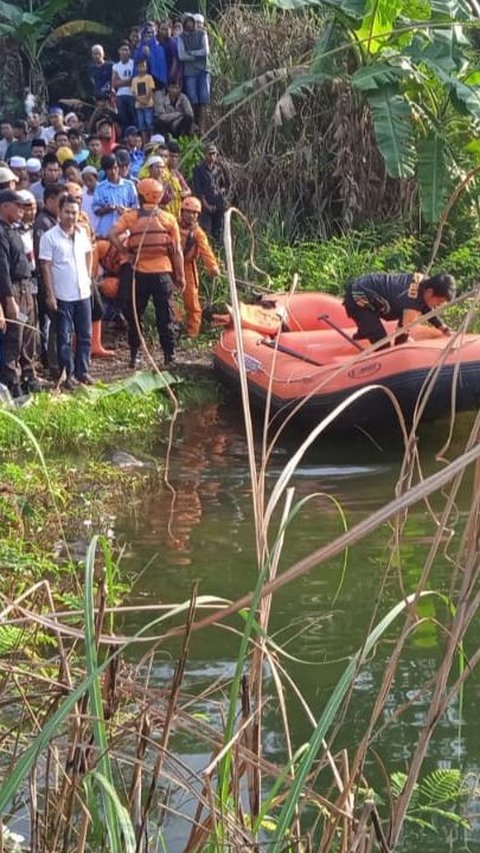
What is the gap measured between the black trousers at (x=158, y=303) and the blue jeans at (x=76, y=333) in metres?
0.47

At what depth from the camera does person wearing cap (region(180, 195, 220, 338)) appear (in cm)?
1182

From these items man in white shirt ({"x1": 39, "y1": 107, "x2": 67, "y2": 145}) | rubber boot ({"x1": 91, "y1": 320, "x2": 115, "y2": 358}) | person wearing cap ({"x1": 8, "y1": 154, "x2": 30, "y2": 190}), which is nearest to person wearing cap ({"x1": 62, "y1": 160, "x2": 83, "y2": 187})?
person wearing cap ({"x1": 8, "y1": 154, "x2": 30, "y2": 190})

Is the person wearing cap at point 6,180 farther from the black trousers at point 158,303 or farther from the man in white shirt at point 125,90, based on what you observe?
the man in white shirt at point 125,90

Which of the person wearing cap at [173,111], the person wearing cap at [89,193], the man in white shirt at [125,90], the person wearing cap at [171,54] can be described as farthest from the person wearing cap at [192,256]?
the man in white shirt at [125,90]

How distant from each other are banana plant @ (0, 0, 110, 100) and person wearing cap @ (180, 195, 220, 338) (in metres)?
8.04

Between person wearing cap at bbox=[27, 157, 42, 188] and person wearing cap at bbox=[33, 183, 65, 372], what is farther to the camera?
person wearing cap at bbox=[27, 157, 42, 188]

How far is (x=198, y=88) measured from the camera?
50.6ft

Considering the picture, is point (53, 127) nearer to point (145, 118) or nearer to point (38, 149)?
point (145, 118)

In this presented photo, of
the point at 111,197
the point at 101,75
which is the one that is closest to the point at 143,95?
the point at 101,75

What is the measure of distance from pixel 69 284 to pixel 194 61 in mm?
6199

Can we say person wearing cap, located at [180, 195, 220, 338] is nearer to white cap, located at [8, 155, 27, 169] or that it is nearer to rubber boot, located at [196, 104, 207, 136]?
white cap, located at [8, 155, 27, 169]

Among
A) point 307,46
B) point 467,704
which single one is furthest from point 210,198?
point 467,704

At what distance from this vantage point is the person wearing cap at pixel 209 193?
13625 millimetres

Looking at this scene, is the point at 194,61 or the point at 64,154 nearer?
the point at 64,154
